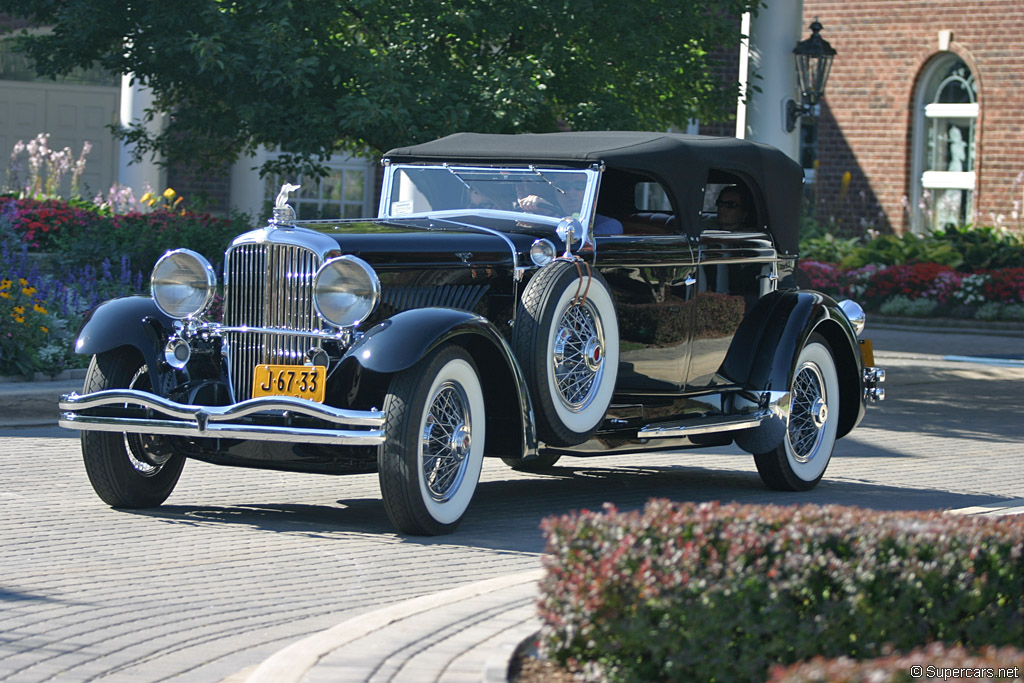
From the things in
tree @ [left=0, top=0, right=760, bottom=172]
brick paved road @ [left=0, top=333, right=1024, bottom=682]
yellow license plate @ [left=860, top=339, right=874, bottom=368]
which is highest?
tree @ [left=0, top=0, right=760, bottom=172]

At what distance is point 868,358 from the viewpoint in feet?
31.3

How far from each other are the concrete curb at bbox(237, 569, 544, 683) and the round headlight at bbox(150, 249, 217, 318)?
238 cm

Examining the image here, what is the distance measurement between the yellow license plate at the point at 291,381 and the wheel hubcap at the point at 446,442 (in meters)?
0.51

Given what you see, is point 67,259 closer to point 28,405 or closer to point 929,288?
point 28,405

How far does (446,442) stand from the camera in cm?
695

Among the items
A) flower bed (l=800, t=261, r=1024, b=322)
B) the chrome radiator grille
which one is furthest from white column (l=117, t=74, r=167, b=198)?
the chrome radiator grille

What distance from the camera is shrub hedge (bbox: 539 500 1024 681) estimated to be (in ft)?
13.3

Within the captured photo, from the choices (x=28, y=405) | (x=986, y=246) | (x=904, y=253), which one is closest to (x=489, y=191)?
(x=28, y=405)

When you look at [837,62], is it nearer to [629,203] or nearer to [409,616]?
[629,203]

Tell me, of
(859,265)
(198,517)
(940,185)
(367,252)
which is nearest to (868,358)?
(367,252)

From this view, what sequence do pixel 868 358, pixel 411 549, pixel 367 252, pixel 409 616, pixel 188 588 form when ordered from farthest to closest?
pixel 868 358
pixel 367 252
pixel 411 549
pixel 188 588
pixel 409 616

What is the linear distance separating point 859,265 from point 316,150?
1341cm

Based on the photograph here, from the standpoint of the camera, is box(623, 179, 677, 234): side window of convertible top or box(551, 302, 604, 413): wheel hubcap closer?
box(551, 302, 604, 413): wheel hubcap

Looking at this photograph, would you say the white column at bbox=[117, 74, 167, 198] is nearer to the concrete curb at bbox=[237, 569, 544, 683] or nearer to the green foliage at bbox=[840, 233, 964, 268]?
the green foliage at bbox=[840, 233, 964, 268]
